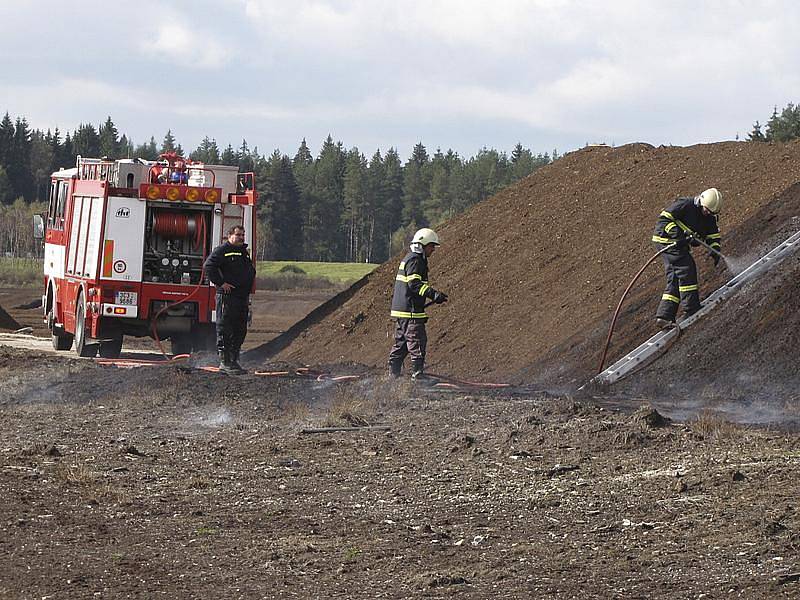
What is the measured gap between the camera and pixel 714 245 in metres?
14.1

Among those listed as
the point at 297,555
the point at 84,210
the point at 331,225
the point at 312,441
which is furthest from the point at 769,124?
the point at 331,225

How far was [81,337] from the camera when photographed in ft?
65.5

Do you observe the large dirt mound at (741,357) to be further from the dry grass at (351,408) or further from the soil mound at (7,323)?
the soil mound at (7,323)

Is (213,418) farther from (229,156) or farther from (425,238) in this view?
(229,156)

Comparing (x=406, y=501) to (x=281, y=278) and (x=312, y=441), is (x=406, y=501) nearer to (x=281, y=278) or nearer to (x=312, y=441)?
(x=312, y=441)

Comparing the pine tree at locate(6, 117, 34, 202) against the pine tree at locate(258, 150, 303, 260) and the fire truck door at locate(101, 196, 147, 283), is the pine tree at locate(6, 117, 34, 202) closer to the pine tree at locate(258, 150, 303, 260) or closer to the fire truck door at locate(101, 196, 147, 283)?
the pine tree at locate(258, 150, 303, 260)

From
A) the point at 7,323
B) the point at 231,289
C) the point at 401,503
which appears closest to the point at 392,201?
the point at 7,323

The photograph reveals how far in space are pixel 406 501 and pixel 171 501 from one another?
5.54 feet

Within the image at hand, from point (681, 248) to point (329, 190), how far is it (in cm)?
11989

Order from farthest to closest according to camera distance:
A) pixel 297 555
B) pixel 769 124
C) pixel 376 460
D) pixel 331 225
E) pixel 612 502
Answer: pixel 331 225, pixel 769 124, pixel 376 460, pixel 612 502, pixel 297 555

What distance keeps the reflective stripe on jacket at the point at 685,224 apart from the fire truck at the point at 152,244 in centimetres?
758

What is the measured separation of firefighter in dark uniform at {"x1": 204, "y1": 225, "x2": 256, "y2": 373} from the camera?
49.6 ft

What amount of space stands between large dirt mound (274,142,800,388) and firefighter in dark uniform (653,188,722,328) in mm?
773

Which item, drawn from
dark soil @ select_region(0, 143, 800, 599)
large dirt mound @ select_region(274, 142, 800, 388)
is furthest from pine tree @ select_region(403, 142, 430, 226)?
dark soil @ select_region(0, 143, 800, 599)
